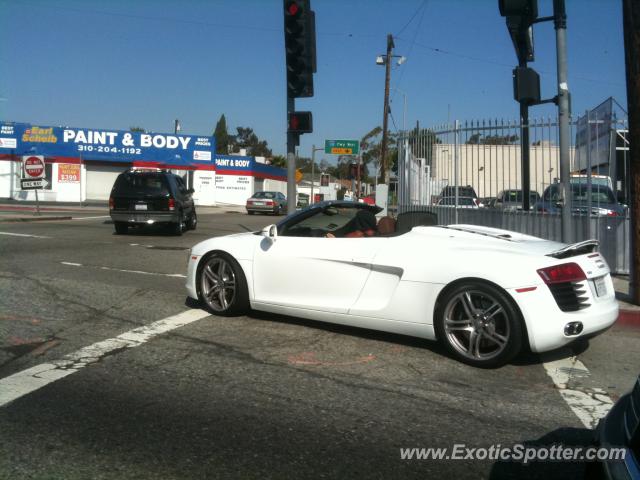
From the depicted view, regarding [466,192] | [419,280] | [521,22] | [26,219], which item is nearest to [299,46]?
[521,22]

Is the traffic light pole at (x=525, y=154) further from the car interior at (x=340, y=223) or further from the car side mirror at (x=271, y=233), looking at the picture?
the car side mirror at (x=271, y=233)

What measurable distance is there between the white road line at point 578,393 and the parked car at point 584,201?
15.2ft

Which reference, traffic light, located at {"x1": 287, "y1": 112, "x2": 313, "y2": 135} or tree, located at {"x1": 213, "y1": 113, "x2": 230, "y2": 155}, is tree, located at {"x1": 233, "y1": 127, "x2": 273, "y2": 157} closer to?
tree, located at {"x1": 213, "y1": 113, "x2": 230, "y2": 155}

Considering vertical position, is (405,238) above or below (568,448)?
above

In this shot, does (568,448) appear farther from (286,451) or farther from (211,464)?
(211,464)

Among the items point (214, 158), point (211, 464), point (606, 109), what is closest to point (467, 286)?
point (211, 464)

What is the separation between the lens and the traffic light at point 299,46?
11.0m

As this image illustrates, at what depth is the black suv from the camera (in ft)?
54.1

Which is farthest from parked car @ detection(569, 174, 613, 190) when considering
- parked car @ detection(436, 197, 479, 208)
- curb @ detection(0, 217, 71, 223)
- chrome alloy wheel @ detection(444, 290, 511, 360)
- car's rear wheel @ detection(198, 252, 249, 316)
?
curb @ detection(0, 217, 71, 223)

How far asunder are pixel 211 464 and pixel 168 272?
7042mm

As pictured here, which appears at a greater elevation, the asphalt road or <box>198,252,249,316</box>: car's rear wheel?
<box>198,252,249,316</box>: car's rear wheel

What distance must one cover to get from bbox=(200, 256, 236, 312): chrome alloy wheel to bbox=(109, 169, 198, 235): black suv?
10197mm

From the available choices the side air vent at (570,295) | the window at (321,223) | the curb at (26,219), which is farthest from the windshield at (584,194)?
the curb at (26,219)

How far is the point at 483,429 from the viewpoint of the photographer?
3.75 m
